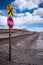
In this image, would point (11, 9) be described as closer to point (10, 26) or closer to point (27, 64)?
point (10, 26)

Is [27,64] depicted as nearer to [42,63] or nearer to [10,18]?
[42,63]

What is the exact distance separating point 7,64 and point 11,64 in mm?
166

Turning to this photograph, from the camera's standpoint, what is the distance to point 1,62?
8336 millimetres

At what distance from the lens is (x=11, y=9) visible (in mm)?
8758

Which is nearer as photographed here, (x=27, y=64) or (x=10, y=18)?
(x=27, y=64)

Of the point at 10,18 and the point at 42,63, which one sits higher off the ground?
the point at 10,18

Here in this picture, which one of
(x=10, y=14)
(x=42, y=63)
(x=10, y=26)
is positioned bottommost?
(x=42, y=63)

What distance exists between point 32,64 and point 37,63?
339 mm

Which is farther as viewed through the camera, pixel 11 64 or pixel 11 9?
pixel 11 9

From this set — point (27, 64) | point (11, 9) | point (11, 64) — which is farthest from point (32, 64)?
point (11, 9)

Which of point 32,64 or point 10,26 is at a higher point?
point 10,26

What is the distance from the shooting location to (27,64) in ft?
26.9

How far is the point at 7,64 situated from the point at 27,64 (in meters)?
0.83

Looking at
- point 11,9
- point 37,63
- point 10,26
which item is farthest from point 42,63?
point 11,9
